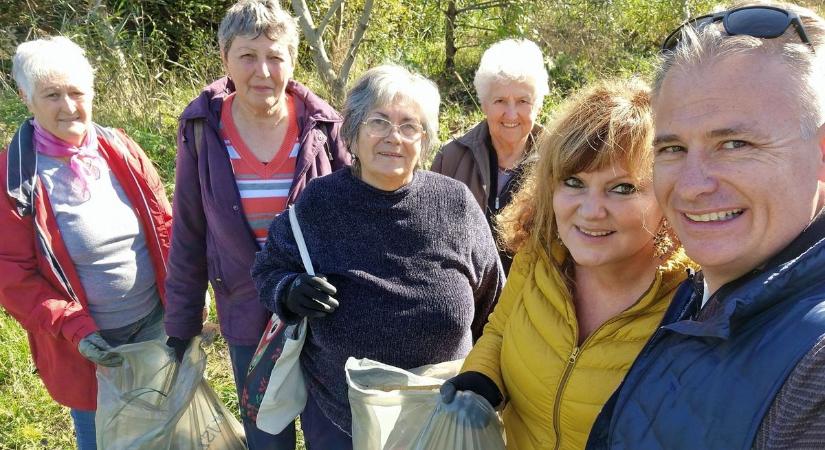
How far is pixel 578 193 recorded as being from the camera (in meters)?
1.51

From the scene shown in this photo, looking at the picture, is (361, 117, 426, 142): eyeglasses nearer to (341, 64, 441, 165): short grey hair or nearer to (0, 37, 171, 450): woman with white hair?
(341, 64, 441, 165): short grey hair

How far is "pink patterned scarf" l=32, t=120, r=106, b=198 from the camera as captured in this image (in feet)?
→ 7.91

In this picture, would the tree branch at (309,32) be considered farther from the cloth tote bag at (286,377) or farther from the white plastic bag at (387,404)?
the white plastic bag at (387,404)

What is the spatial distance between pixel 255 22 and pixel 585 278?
1.47 metres

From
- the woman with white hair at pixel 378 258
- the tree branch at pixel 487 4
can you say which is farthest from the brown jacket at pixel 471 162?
the tree branch at pixel 487 4

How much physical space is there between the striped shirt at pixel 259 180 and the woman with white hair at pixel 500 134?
0.76 m

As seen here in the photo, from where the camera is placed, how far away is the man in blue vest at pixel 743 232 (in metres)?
0.82

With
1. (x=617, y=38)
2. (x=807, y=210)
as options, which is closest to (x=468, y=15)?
(x=617, y=38)

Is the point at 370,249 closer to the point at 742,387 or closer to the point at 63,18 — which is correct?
the point at 742,387

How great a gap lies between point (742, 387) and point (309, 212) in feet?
4.51

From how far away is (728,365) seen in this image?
2.93 feet

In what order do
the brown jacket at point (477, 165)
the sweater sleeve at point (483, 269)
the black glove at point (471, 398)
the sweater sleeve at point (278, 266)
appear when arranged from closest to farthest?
the black glove at point (471, 398), the sweater sleeve at point (278, 266), the sweater sleeve at point (483, 269), the brown jacket at point (477, 165)

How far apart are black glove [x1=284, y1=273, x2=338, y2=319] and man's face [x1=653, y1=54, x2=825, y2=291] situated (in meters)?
1.06

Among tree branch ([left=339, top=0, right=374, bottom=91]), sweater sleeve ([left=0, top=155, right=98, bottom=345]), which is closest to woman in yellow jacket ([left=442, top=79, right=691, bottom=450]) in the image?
sweater sleeve ([left=0, top=155, right=98, bottom=345])
